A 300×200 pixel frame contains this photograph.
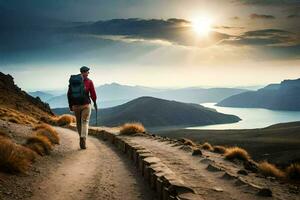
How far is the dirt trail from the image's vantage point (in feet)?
31.6

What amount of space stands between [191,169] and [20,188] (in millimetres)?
5403

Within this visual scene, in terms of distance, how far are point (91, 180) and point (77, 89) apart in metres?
6.00

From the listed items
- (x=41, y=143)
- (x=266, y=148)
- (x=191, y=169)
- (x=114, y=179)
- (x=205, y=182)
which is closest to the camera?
(x=205, y=182)

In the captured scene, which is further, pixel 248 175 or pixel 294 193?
pixel 248 175

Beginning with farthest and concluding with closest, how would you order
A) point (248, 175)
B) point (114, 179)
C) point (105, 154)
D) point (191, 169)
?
point (105, 154)
point (248, 175)
point (191, 169)
point (114, 179)

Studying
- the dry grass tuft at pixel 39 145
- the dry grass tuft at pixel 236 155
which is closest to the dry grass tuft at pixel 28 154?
the dry grass tuft at pixel 39 145

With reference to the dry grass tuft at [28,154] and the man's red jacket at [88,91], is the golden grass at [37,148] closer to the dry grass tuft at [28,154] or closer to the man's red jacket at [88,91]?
the dry grass tuft at [28,154]

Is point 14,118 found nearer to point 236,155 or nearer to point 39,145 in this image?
point 39,145

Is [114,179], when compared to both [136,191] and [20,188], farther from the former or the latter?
[20,188]

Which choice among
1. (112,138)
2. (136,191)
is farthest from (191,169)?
(112,138)

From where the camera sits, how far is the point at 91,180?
1120 centimetres

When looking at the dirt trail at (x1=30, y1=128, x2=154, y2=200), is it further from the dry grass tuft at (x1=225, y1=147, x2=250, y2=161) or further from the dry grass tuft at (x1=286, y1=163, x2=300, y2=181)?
the dry grass tuft at (x1=286, y1=163, x2=300, y2=181)

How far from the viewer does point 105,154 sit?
16688 millimetres

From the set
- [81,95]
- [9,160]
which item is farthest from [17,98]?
[9,160]
